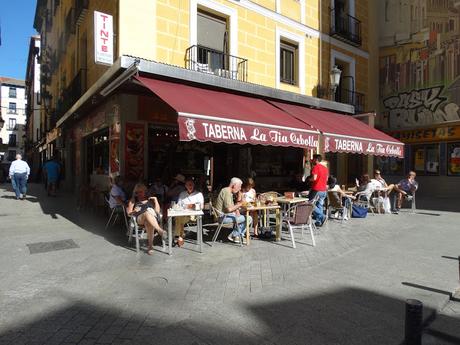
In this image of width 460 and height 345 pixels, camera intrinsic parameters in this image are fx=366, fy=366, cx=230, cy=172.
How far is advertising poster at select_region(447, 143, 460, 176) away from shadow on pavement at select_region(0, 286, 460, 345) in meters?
16.1

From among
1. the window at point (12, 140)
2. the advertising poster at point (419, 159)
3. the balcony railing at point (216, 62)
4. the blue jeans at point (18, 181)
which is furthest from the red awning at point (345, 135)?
the window at point (12, 140)

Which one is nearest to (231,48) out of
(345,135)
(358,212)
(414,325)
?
(345,135)

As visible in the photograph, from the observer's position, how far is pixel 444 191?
17.9 metres

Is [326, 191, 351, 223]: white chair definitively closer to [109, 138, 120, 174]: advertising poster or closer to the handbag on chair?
the handbag on chair

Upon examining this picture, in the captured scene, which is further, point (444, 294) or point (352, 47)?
point (352, 47)

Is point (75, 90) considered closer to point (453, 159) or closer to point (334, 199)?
point (334, 199)

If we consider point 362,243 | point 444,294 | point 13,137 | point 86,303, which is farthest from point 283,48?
point 13,137

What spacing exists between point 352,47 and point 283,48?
4.47 m

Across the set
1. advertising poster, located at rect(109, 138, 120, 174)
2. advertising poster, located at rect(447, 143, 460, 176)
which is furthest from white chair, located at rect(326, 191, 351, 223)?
advertising poster, located at rect(447, 143, 460, 176)

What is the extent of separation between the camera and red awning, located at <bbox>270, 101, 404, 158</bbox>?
9023 mm

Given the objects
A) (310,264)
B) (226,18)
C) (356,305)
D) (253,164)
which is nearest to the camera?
(356,305)

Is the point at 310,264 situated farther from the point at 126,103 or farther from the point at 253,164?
the point at 253,164

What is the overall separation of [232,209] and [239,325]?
3.30 m

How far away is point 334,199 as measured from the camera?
9.53 metres
